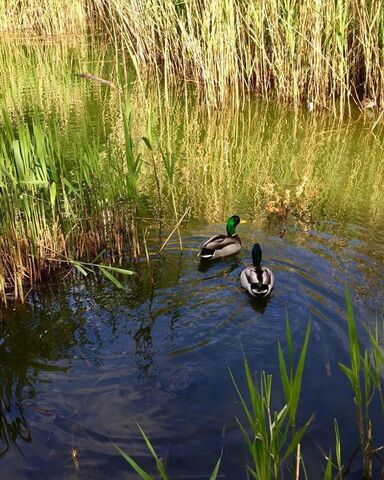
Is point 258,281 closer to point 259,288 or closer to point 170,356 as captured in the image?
point 259,288

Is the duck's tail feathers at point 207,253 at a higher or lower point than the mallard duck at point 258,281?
lower

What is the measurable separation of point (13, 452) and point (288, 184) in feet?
14.1

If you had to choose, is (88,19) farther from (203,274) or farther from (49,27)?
(203,274)

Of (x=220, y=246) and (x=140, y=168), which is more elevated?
(x=140, y=168)

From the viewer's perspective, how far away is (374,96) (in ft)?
26.5

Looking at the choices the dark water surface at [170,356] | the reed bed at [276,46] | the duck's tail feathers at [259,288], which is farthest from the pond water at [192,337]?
the reed bed at [276,46]

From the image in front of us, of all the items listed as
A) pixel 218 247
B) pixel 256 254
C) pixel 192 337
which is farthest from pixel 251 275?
pixel 192 337

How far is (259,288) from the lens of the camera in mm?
4035

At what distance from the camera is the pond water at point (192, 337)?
2.87 metres

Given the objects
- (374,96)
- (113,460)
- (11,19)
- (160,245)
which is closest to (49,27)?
(11,19)

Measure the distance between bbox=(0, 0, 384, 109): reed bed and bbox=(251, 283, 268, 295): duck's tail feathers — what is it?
3.91 meters

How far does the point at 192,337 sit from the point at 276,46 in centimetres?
588

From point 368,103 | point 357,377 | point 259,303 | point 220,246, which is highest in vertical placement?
point 357,377

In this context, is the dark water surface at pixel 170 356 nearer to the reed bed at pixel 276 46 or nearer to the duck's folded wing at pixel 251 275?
the duck's folded wing at pixel 251 275
